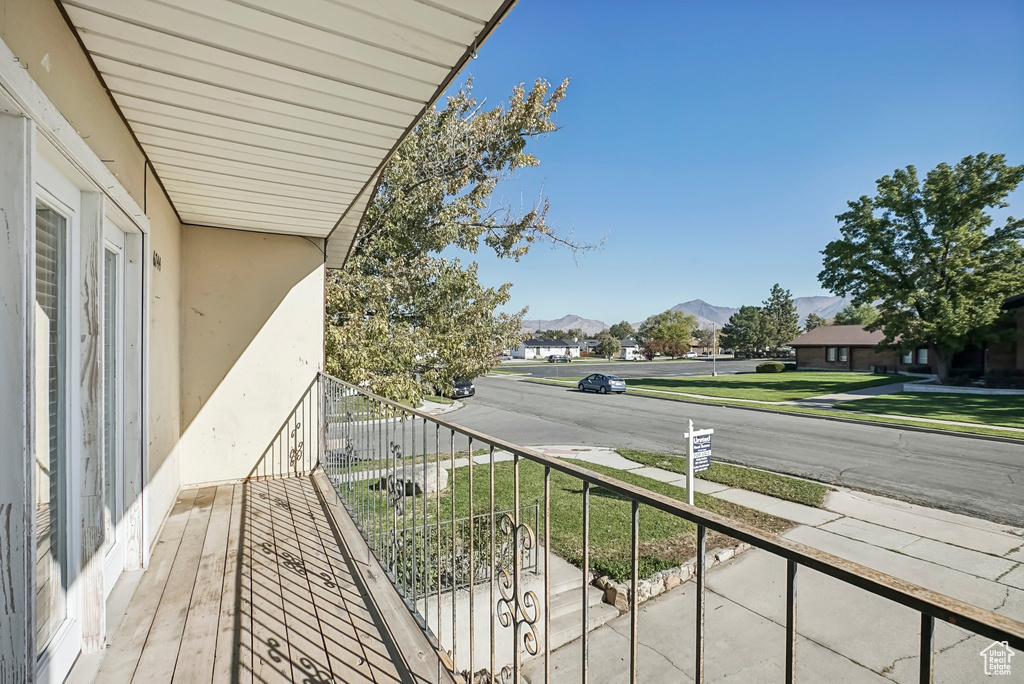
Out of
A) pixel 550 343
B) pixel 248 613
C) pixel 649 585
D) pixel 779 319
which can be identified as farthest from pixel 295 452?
pixel 550 343

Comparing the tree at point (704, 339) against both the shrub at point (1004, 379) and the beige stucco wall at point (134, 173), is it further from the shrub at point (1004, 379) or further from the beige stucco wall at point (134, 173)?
the beige stucco wall at point (134, 173)

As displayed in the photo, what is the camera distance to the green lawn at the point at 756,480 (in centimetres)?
620

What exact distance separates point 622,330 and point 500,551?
7963 centimetres

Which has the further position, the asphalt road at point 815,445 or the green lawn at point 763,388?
the green lawn at point 763,388

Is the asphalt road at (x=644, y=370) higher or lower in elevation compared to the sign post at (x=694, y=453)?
lower

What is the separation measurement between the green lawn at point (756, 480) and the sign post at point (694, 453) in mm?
1356

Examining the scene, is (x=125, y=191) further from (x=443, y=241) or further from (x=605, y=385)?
(x=605, y=385)

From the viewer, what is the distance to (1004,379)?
60.4 feet

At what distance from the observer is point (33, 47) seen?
1271 millimetres

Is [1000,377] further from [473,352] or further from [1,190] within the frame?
[1,190]

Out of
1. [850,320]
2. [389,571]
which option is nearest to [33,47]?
[389,571]

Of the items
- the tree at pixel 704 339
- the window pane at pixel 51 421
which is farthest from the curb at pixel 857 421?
the tree at pixel 704 339

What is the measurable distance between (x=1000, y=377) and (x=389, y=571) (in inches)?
1018

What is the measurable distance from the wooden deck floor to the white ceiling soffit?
2.23 metres
